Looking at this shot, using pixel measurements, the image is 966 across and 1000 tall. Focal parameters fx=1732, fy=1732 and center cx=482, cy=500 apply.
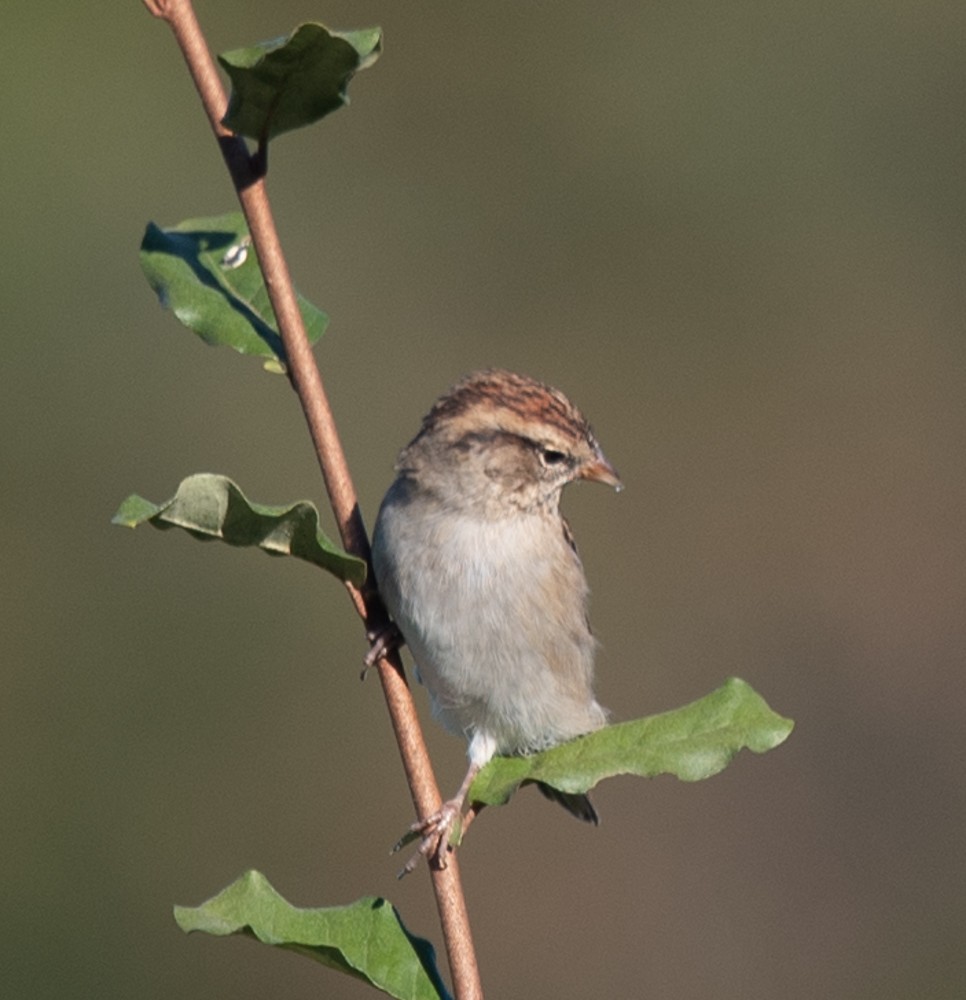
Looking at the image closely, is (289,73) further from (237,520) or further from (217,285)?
(237,520)

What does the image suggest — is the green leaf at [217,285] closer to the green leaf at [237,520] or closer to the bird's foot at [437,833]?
the green leaf at [237,520]

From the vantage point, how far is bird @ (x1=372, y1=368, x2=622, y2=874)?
4.66m

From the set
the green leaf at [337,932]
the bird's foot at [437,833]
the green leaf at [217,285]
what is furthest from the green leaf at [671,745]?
the green leaf at [217,285]

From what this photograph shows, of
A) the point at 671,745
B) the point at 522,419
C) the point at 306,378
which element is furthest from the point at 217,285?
the point at 671,745

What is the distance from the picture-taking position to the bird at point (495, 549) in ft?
15.3

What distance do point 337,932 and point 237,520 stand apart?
81 centimetres

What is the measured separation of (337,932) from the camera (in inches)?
129

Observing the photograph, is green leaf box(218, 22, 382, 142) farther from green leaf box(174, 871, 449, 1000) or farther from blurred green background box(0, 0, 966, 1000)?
blurred green background box(0, 0, 966, 1000)

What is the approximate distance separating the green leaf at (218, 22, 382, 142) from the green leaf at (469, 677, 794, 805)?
1334mm

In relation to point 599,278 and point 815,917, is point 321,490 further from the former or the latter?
point 815,917

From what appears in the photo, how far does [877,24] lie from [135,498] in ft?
44.3

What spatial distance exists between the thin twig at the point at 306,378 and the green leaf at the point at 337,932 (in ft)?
0.43

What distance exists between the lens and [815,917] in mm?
10555

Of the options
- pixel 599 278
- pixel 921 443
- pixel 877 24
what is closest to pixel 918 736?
pixel 921 443
